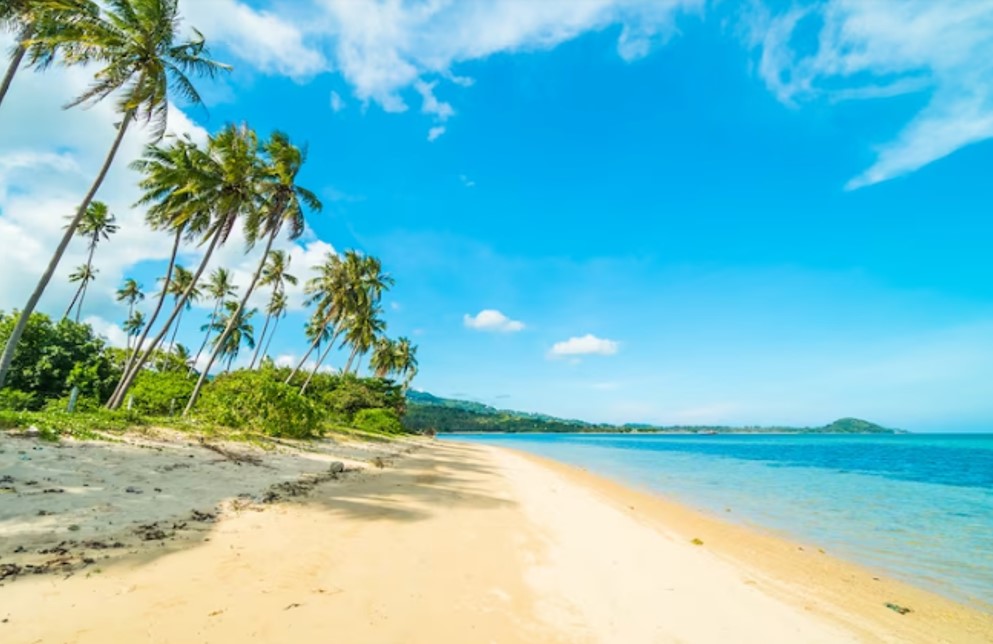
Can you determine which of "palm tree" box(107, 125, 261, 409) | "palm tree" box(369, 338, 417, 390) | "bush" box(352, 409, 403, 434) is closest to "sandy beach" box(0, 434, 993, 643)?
"palm tree" box(107, 125, 261, 409)

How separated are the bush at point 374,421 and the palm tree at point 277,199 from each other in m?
17.4

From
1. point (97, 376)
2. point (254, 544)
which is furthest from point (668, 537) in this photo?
point (97, 376)

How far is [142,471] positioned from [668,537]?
1104 centimetres

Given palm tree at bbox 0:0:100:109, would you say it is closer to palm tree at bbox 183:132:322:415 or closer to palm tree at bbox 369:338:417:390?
palm tree at bbox 183:132:322:415

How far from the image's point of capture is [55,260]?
13.8 m

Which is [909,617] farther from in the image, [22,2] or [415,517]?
[22,2]

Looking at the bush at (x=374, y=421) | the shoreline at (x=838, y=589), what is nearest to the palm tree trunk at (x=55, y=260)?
the shoreline at (x=838, y=589)

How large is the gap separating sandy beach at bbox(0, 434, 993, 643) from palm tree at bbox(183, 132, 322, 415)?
49.4 ft

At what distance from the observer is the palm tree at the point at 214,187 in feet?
67.4

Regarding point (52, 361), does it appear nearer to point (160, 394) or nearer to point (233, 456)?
point (160, 394)

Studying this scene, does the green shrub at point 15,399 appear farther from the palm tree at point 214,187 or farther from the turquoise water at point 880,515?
the turquoise water at point 880,515

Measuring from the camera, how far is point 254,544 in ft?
20.7

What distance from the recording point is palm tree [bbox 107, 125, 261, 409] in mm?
20531

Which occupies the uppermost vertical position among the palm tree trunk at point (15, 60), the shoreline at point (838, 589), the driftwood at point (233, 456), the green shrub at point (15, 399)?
the palm tree trunk at point (15, 60)
